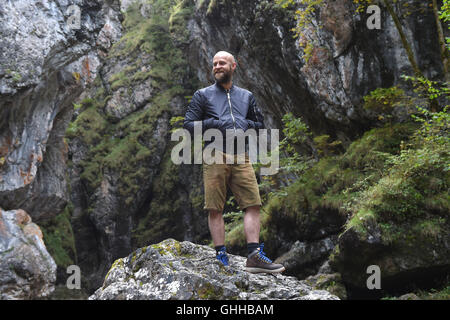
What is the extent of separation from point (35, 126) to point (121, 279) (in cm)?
933

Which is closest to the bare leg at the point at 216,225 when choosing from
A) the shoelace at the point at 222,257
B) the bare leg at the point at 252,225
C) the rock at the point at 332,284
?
the shoelace at the point at 222,257

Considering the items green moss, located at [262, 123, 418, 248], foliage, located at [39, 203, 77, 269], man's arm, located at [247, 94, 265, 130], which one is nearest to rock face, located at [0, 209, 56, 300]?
foliage, located at [39, 203, 77, 269]

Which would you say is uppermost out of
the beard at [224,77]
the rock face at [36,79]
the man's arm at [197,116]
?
the rock face at [36,79]

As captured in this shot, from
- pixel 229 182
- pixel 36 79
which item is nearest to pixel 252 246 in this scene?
pixel 229 182

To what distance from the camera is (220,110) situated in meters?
3.98

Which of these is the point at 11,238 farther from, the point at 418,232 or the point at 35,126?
the point at 418,232

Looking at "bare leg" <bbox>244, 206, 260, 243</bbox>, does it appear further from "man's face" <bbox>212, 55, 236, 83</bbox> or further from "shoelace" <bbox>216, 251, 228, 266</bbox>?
"man's face" <bbox>212, 55, 236, 83</bbox>

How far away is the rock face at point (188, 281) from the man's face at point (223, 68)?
6.56ft

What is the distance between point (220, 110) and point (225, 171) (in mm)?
660

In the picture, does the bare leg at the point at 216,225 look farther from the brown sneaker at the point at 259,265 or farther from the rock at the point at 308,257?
the rock at the point at 308,257

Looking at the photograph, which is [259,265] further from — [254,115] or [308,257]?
[308,257]

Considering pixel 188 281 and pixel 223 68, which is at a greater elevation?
pixel 223 68

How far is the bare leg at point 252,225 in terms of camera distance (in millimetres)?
3877
